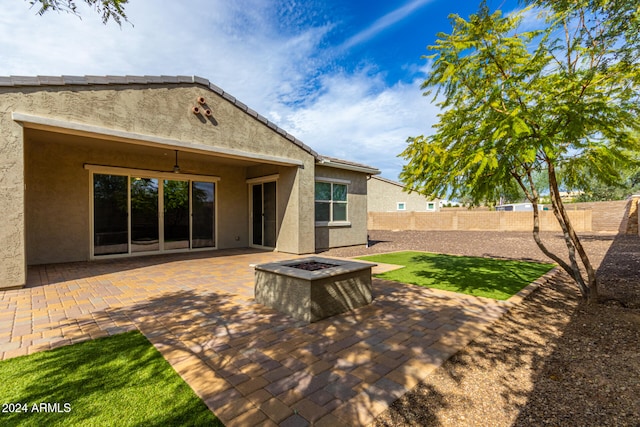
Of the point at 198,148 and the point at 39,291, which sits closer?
the point at 39,291

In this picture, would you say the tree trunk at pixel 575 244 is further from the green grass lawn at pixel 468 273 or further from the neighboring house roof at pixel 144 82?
the neighboring house roof at pixel 144 82

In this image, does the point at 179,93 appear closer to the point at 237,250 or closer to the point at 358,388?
the point at 237,250

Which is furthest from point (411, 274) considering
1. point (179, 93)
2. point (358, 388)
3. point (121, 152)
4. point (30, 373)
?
point (121, 152)

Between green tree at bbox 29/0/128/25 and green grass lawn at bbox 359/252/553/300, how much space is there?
7081 millimetres

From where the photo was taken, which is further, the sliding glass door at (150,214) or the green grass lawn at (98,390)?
the sliding glass door at (150,214)

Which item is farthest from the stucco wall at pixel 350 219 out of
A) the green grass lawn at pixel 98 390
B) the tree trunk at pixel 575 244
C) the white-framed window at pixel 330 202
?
the green grass lawn at pixel 98 390

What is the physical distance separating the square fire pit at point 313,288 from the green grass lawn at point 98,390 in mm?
1870

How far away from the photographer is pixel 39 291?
231 inches

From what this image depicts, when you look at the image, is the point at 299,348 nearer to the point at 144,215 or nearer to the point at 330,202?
the point at 144,215

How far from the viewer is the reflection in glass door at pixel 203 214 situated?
38.1 feet

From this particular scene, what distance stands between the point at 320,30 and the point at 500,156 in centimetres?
1077

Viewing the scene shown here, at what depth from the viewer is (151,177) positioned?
34.6 ft

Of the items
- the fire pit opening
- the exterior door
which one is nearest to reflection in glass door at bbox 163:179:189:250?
the exterior door

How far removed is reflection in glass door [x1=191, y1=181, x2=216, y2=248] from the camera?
457 inches
